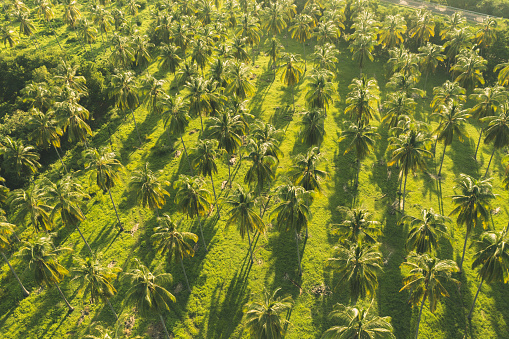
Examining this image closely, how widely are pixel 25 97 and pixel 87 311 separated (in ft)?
152

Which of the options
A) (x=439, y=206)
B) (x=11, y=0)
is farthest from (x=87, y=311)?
(x=11, y=0)

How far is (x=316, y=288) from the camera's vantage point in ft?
146

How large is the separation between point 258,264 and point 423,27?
6916cm

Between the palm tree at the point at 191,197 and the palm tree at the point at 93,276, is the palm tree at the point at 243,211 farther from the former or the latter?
the palm tree at the point at 93,276

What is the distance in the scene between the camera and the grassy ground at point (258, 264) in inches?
1615

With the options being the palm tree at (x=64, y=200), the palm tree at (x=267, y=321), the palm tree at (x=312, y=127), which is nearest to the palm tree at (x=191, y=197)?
the palm tree at (x=64, y=200)

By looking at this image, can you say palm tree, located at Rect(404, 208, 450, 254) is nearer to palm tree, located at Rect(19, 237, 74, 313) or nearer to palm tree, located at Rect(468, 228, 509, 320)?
palm tree, located at Rect(468, 228, 509, 320)

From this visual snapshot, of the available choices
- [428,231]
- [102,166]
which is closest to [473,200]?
[428,231]

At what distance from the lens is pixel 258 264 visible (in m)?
47.5

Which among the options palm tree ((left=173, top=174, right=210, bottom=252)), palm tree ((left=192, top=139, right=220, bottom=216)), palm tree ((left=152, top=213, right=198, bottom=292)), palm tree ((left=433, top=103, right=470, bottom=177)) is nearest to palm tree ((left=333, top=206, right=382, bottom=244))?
palm tree ((left=173, top=174, right=210, bottom=252))

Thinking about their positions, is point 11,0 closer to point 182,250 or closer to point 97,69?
point 97,69

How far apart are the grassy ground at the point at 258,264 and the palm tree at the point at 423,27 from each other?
27360mm

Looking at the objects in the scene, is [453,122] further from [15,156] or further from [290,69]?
[15,156]

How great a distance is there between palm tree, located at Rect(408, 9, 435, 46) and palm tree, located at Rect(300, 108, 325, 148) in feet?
154
